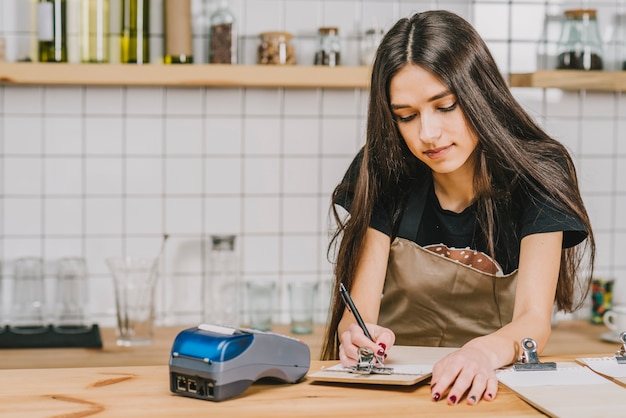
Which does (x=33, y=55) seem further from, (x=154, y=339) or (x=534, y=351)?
(x=534, y=351)

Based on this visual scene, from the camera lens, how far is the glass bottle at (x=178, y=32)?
257 cm

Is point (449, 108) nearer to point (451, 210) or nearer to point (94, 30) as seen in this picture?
point (451, 210)

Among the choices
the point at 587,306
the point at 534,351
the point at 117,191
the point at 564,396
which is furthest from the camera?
the point at 587,306

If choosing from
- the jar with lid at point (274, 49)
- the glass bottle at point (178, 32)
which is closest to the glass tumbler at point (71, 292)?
the glass bottle at point (178, 32)

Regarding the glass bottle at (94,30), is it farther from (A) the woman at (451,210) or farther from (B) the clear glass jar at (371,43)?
(A) the woman at (451,210)

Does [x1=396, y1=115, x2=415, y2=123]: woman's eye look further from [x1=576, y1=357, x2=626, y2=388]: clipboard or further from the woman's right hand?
[x1=576, y1=357, x2=626, y2=388]: clipboard

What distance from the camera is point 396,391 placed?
1253 millimetres

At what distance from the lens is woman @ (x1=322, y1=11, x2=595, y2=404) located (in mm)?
1659

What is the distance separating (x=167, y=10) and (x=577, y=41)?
1.26 meters

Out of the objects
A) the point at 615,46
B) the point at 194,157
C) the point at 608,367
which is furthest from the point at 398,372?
the point at 615,46

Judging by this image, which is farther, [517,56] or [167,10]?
[517,56]

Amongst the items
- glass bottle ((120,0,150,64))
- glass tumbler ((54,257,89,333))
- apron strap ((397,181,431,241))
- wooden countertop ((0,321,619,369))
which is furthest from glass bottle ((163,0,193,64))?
apron strap ((397,181,431,241))

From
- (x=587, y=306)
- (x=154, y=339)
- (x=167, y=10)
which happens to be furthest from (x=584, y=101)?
(x=154, y=339)

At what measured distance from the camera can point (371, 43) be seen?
2660mm
